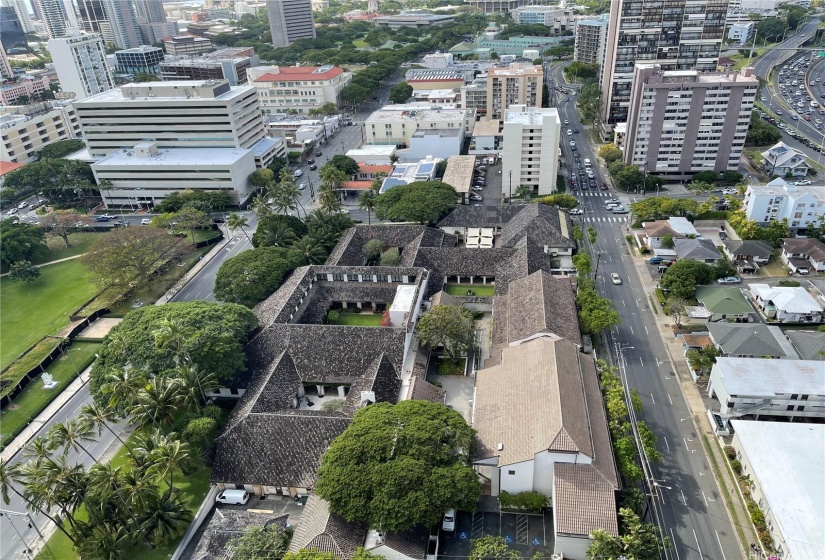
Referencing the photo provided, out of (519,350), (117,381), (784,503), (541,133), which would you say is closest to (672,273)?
(519,350)

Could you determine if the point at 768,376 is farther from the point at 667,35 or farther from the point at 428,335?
the point at 667,35

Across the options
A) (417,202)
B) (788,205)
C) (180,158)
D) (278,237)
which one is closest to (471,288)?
(417,202)

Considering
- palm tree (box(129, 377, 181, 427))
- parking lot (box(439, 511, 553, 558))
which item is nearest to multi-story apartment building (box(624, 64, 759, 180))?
parking lot (box(439, 511, 553, 558))

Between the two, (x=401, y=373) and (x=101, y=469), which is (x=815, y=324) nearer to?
(x=401, y=373)

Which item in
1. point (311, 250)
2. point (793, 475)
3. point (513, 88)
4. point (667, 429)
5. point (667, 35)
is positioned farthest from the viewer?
point (513, 88)

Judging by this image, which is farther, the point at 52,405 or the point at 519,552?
the point at 52,405

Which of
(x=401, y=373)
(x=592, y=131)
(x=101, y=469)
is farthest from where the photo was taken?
(x=592, y=131)
